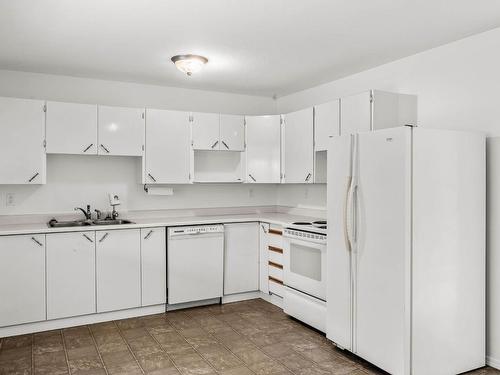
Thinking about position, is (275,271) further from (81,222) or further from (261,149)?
(81,222)

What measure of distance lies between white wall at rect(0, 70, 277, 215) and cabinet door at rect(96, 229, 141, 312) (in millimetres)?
683

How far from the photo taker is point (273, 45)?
11.7 feet

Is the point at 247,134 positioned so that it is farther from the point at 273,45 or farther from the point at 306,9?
the point at 306,9

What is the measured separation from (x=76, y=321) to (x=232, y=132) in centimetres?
261

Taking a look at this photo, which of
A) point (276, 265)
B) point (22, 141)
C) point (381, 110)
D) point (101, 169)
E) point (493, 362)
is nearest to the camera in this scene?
point (493, 362)

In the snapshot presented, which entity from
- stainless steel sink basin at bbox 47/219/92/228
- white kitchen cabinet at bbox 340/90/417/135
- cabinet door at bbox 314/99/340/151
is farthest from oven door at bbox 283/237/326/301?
stainless steel sink basin at bbox 47/219/92/228

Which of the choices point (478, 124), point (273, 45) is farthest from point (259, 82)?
point (478, 124)

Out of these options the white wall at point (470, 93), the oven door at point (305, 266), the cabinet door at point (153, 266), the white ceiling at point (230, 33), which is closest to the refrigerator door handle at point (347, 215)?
the oven door at point (305, 266)

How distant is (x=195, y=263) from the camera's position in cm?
455

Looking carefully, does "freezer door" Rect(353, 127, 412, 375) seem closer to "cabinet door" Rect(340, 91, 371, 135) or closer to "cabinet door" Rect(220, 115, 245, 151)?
"cabinet door" Rect(340, 91, 371, 135)

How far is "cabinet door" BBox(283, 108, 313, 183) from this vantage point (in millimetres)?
4551

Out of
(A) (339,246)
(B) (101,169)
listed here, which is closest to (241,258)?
(A) (339,246)

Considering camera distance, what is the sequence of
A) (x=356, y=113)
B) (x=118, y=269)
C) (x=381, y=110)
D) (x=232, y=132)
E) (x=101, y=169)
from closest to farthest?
(x=381, y=110) → (x=356, y=113) → (x=118, y=269) → (x=101, y=169) → (x=232, y=132)

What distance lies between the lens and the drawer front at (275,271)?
4.51 meters
